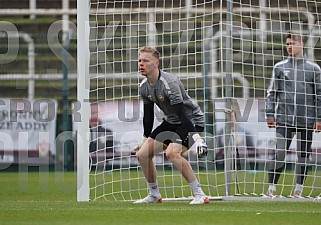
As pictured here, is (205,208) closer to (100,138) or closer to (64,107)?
(100,138)

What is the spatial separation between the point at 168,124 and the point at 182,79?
5.20 m

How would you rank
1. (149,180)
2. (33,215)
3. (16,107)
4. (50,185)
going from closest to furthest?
(33,215) < (149,180) < (50,185) < (16,107)

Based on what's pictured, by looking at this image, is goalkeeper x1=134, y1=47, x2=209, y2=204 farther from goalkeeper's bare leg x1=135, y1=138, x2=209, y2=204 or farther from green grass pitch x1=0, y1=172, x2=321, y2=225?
green grass pitch x1=0, y1=172, x2=321, y2=225

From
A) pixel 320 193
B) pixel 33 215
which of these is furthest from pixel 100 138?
pixel 33 215

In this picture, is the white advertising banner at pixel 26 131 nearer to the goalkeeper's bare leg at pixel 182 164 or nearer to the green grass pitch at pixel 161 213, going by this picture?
the green grass pitch at pixel 161 213

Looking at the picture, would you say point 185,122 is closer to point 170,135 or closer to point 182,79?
point 170,135

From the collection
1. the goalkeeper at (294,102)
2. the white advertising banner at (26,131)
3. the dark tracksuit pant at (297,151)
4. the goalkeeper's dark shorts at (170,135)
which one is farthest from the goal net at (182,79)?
the white advertising banner at (26,131)

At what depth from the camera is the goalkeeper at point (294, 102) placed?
1166 cm

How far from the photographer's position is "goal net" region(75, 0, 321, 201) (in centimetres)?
1130

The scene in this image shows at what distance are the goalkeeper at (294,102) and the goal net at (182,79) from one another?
Answer: 0.35 meters

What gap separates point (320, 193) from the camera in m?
12.5

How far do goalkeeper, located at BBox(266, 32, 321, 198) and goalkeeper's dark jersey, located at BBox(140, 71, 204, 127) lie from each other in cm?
189

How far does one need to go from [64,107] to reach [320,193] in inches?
308

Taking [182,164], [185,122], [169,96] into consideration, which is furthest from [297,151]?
[169,96]
